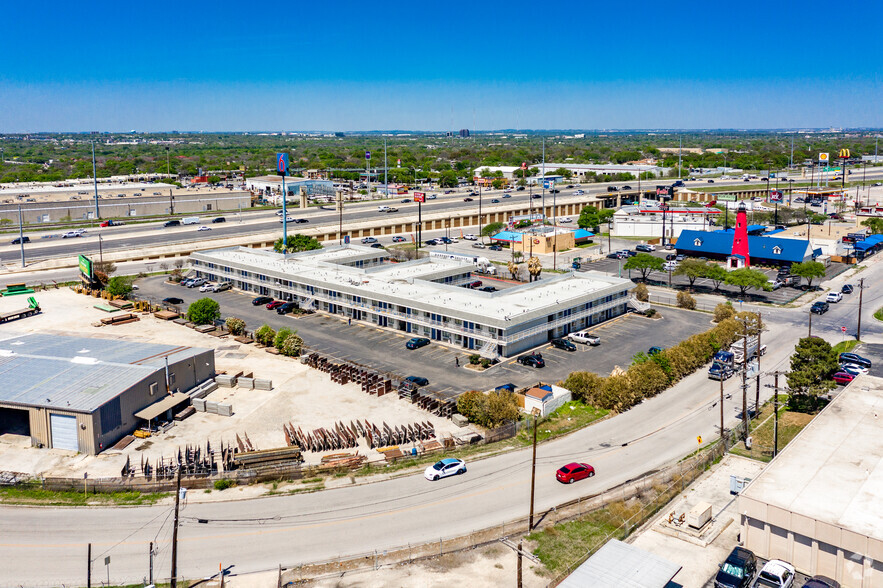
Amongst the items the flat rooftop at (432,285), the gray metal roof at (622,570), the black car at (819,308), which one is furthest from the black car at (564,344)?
the gray metal roof at (622,570)

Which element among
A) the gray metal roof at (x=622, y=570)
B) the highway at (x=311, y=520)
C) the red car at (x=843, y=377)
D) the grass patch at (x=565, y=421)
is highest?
the red car at (x=843, y=377)

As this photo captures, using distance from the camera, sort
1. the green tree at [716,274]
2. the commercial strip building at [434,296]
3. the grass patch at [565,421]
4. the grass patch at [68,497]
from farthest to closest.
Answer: the green tree at [716,274], the commercial strip building at [434,296], the grass patch at [565,421], the grass patch at [68,497]

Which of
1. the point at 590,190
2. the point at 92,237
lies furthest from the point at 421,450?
the point at 590,190

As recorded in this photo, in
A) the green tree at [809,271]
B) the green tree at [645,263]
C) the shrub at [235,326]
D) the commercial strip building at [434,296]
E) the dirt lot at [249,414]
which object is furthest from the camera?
the green tree at [645,263]

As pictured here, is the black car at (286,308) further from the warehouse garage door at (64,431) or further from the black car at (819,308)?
the black car at (819,308)

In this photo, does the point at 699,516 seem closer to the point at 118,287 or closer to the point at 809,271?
the point at 809,271

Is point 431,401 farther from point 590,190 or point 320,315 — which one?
point 590,190

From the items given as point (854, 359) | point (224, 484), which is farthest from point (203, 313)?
point (854, 359)
